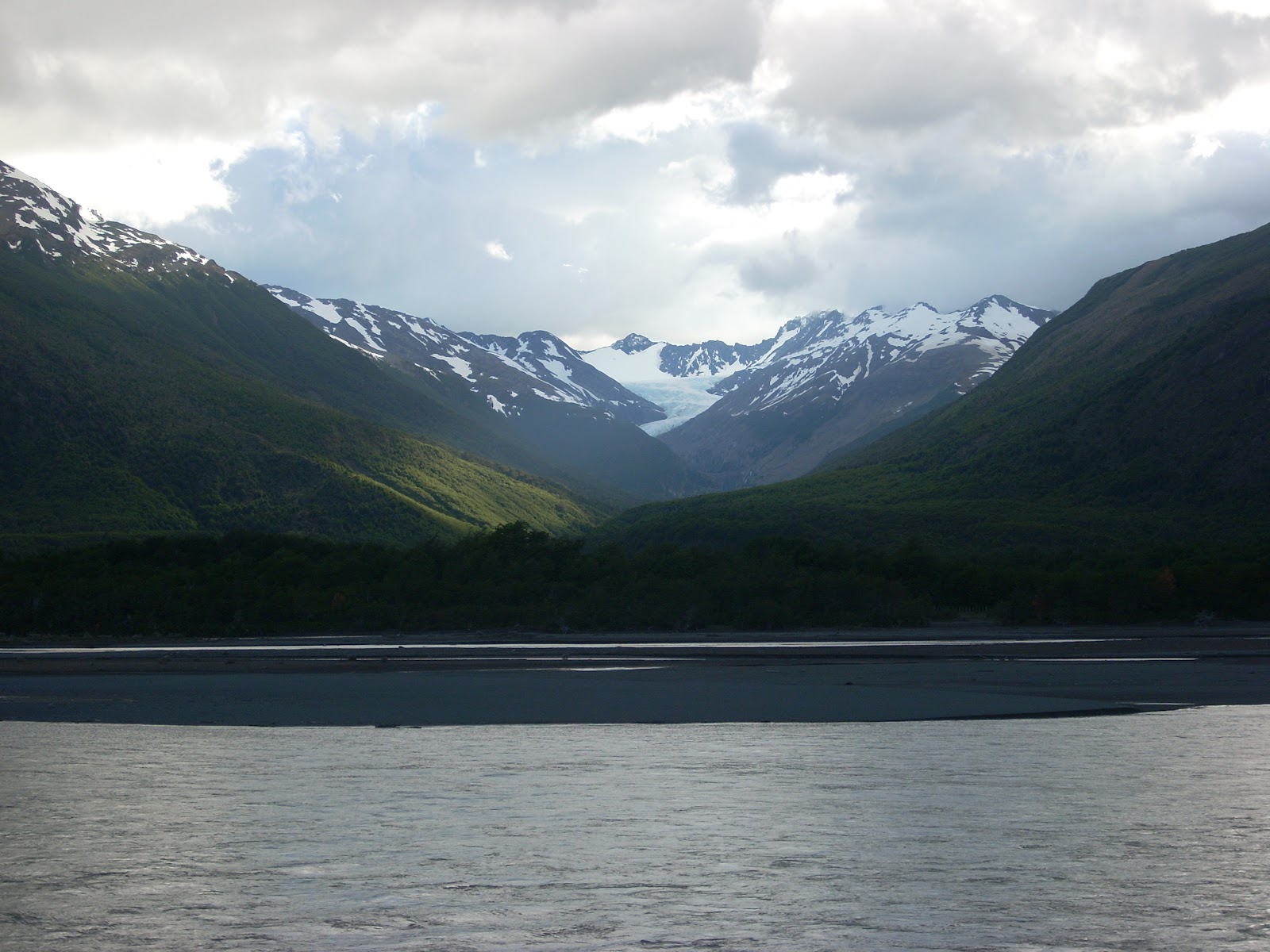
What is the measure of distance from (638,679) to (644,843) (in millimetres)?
28496

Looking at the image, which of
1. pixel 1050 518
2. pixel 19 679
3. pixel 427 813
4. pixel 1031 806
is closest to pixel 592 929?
pixel 427 813

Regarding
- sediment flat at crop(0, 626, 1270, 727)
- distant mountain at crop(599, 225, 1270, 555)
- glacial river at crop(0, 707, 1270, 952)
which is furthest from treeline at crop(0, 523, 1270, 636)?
glacial river at crop(0, 707, 1270, 952)

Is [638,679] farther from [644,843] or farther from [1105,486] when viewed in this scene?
[1105,486]

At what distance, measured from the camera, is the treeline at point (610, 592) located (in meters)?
84.9

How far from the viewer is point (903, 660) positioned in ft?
181

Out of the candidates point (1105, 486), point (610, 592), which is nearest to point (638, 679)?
point (610, 592)

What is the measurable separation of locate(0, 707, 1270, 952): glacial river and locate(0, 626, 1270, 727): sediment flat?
5.88 m

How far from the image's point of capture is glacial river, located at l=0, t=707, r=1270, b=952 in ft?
46.6

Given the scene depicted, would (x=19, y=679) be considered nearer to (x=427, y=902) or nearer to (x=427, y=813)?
(x=427, y=813)

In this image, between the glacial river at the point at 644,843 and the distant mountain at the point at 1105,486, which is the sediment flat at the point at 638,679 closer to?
the glacial river at the point at 644,843

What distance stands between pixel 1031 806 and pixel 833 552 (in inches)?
3330

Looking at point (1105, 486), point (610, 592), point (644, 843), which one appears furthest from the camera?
point (1105, 486)

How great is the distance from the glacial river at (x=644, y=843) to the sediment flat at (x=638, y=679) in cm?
588

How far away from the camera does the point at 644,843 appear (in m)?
18.7
